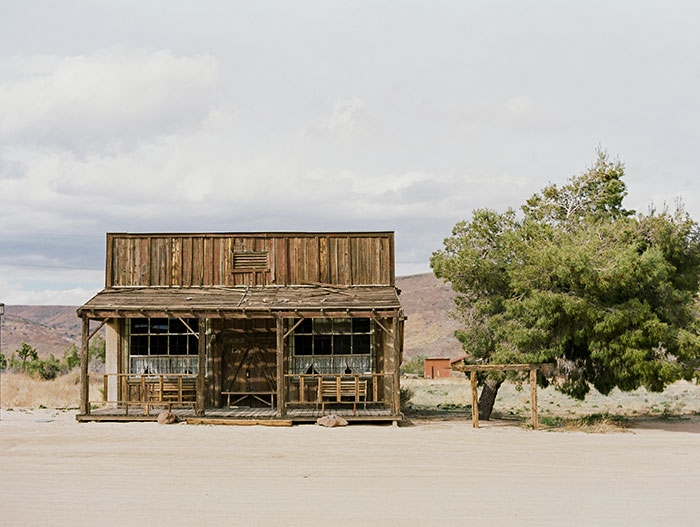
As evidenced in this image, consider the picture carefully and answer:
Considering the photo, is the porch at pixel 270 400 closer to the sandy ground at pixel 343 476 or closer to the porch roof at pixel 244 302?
the sandy ground at pixel 343 476

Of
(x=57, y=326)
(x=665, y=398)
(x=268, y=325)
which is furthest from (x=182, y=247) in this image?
(x=57, y=326)

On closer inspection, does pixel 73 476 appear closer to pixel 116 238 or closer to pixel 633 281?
pixel 116 238

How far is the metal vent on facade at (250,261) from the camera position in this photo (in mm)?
20734

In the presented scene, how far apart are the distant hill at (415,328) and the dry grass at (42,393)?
131 ft

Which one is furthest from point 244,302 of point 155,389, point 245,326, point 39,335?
point 39,335

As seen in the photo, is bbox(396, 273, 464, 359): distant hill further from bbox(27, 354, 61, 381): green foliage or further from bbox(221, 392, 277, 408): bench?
bbox(221, 392, 277, 408): bench

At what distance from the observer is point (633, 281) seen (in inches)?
693

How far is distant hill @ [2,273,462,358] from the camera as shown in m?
74.2

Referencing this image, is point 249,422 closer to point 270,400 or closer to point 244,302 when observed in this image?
point 270,400

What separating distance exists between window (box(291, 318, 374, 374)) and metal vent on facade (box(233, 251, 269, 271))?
2062 mm

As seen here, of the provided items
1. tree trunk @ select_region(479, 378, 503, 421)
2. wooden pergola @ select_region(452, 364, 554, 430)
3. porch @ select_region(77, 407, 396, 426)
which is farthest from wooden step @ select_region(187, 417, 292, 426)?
tree trunk @ select_region(479, 378, 503, 421)

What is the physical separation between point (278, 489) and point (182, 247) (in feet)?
37.1

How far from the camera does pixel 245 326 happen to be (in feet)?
66.7

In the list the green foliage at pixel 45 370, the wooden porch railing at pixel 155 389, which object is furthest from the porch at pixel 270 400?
the green foliage at pixel 45 370
